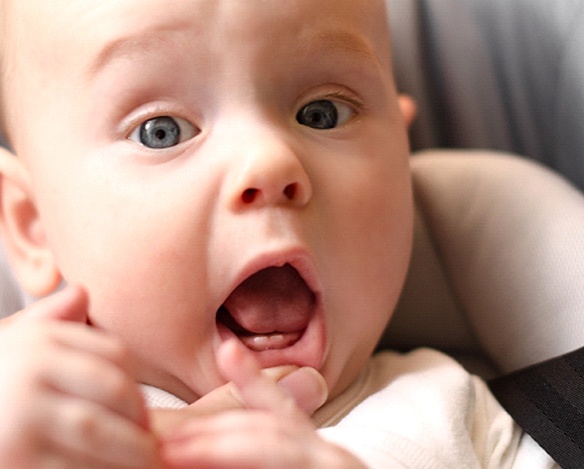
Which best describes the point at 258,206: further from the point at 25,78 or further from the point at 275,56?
the point at 25,78

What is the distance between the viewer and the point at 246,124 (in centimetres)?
82

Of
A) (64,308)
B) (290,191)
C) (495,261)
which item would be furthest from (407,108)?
(64,308)

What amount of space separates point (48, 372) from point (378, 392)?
0.40m

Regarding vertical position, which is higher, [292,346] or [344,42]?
[344,42]

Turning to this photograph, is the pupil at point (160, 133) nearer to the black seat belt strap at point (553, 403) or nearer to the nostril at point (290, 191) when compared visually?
the nostril at point (290, 191)

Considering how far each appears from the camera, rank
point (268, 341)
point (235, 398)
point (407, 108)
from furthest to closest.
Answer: point (407, 108), point (268, 341), point (235, 398)

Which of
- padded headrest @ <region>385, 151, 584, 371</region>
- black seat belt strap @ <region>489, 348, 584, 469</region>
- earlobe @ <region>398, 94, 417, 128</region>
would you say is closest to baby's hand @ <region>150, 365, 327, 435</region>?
black seat belt strap @ <region>489, 348, 584, 469</region>

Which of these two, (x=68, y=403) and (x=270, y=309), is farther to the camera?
(x=270, y=309)

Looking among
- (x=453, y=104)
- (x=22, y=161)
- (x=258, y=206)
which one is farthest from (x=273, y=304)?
(x=453, y=104)

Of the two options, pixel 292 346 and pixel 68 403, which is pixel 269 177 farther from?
pixel 68 403

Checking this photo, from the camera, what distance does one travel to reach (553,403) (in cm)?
89

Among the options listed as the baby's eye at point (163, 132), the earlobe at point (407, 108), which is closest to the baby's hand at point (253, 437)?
the baby's eye at point (163, 132)

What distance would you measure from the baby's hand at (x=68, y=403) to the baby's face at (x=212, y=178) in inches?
7.4

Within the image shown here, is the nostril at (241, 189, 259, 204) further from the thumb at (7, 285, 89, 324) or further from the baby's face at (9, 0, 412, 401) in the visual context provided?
the thumb at (7, 285, 89, 324)
